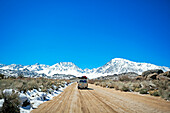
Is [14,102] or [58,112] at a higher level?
[14,102]


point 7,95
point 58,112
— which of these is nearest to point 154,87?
point 58,112

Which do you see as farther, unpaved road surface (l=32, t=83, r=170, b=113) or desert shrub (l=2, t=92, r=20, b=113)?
unpaved road surface (l=32, t=83, r=170, b=113)

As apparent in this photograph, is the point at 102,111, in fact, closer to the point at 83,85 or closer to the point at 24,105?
the point at 24,105

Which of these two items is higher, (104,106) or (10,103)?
(10,103)

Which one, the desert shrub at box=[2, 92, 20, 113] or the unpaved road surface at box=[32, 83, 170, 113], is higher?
the desert shrub at box=[2, 92, 20, 113]

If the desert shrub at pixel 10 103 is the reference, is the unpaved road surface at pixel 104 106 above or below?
below

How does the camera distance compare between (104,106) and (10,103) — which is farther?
(104,106)

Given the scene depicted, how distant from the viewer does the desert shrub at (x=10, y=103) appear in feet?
18.0

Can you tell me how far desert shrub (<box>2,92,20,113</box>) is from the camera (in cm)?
547

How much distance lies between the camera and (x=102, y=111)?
6766 millimetres

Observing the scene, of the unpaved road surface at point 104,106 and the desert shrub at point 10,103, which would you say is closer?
the desert shrub at point 10,103

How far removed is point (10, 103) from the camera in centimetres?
573

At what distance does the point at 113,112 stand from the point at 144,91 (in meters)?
11.0

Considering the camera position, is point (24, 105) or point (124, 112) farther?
point (24, 105)
